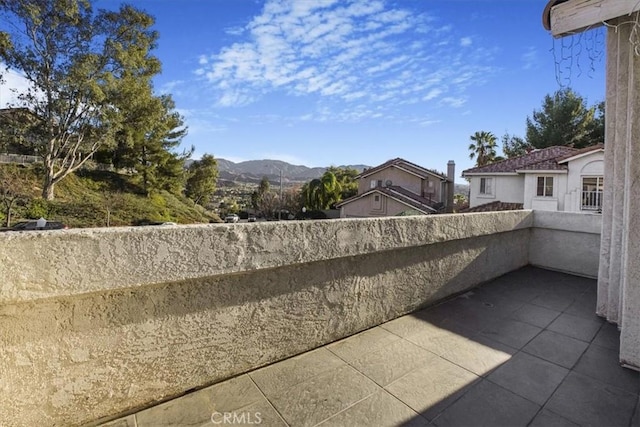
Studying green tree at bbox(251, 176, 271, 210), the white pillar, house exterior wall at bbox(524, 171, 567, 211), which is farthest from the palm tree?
the white pillar

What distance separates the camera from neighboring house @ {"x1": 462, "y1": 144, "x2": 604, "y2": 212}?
15953 millimetres

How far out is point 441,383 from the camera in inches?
75.0

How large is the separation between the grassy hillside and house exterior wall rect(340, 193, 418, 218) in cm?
1439

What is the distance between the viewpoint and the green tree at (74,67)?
19609 mm

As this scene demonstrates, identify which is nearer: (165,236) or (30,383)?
(30,383)

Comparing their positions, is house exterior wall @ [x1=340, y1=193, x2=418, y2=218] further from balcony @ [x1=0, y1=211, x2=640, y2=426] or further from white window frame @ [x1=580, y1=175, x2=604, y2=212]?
balcony @ [x1=0, y1=211, x2=640, y2=426]

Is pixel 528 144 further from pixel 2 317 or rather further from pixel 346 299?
pixel 2 317

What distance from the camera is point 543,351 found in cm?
233

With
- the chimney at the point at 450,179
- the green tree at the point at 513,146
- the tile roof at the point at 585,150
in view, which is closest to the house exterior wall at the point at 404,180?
the chimney at the point at 450,179

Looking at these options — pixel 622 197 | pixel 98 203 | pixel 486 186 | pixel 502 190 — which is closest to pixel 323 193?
pixel 486 186

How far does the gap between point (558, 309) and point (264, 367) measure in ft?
10.4

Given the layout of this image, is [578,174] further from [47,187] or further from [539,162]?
[47,187]

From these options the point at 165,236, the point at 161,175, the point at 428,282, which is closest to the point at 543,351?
the point at 428,282

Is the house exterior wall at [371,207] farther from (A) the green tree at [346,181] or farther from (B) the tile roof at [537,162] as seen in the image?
(A) the green tree at [346,181]
